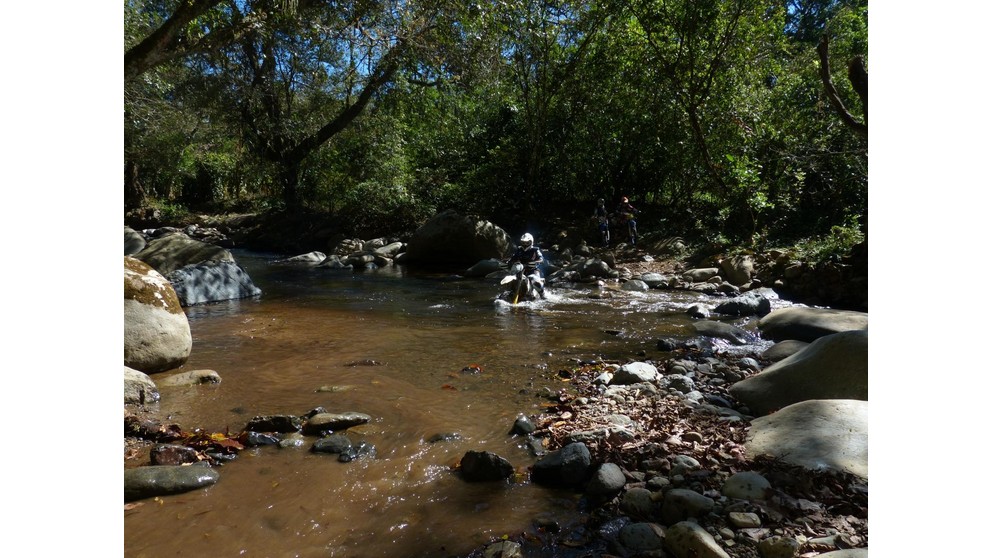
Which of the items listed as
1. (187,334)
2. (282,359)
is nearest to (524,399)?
(282,359)

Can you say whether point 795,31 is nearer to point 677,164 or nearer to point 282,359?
point 677,164

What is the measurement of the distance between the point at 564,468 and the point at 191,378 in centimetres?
363

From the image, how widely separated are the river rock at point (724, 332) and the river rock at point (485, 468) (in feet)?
15.1

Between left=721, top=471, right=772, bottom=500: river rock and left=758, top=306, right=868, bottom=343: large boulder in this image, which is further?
left=758, top=306, right=868, bottom=343: large boulder

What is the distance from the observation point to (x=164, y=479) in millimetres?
3152

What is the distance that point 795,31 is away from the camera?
27906 mm

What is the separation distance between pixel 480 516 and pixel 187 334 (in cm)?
427

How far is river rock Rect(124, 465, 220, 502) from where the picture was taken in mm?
3074

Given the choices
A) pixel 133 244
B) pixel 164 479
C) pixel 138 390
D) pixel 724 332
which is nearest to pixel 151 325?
pixel 138 390

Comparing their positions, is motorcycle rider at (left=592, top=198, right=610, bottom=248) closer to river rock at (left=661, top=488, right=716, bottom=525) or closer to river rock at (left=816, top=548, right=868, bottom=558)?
Result: river rock at (left=661, top=488, right=716, bottom=525)

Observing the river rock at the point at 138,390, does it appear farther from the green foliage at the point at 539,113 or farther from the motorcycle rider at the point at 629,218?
the motorcycle rider at the point at 629,218

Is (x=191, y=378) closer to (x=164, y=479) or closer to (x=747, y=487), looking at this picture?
(x=164, y=479)

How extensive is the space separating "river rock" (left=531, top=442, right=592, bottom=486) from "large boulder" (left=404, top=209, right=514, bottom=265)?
40.9 feet

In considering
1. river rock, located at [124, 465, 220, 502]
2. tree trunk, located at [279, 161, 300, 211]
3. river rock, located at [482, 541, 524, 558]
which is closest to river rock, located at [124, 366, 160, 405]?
river rock, located at [124, 465, 220, 502]
